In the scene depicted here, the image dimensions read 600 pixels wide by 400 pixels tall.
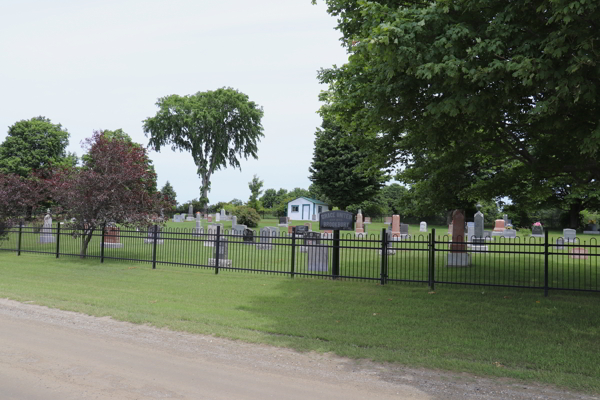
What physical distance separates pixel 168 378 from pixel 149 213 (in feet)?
45.8

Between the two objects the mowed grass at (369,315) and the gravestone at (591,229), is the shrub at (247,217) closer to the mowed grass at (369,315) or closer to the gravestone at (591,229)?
the mowed grass at (369,315)

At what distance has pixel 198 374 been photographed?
17.3ft

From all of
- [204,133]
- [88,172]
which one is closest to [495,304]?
[88,172]

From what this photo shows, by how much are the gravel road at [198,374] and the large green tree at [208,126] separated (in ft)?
152

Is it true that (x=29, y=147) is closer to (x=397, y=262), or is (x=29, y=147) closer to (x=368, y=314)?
(x=397, y=262)

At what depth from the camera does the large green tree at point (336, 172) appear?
45.8m

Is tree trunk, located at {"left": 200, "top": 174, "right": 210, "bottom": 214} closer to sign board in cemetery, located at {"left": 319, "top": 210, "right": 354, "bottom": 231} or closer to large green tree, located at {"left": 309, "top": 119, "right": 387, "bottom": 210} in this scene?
large green tree, located at {"left": 309, "top": 119, "right": 387, "bottom": 210}

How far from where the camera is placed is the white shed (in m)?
59.5

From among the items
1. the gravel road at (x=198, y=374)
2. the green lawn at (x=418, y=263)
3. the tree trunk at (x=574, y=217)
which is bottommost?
the gravel road at (x=198, y=374)

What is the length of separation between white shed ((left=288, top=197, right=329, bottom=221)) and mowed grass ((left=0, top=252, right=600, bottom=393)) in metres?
46.3

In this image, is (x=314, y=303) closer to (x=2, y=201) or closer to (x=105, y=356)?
(x=105, y=356)

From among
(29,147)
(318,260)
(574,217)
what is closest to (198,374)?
(318,260)

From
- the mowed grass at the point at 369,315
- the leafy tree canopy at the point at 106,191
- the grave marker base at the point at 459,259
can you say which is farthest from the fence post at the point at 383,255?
the leafy tree canopy at the point at 106,191

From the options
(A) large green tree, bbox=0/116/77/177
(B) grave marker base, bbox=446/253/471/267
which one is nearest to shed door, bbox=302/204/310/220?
(A) large green tree, bbox=0/116/77/177
